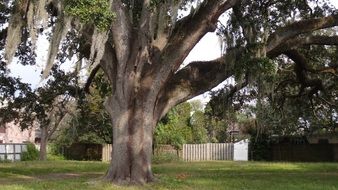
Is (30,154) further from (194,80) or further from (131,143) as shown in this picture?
(131,143)

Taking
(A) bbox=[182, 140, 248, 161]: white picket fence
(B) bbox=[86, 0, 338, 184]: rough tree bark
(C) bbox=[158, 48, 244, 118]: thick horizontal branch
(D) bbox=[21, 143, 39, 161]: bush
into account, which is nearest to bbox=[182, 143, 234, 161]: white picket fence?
(A) bbox=[182, 140, 248, 161]: white picket fence

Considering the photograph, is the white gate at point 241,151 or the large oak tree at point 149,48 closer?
the large oak tree at point 149,48

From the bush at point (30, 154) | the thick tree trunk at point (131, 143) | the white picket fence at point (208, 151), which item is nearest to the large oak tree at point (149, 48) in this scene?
the thick tree trunk at point (131, 143)

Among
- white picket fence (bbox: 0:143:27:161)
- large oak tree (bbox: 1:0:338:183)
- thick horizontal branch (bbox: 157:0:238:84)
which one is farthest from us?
white picket fence (bbox: 0:143:27:161)

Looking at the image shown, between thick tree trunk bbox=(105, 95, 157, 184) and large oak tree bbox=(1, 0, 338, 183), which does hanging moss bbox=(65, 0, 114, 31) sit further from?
thick tree trunk bbox=(105, 95, 157, 184)

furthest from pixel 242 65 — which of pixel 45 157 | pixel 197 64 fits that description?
pixel 45 157

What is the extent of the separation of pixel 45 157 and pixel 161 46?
2597 cm

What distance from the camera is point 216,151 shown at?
4106cm

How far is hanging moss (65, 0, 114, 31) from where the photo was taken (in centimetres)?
1216

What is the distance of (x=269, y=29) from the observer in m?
17.8

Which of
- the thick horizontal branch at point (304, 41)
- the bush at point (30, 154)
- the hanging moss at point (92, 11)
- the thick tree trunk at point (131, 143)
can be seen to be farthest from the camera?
the bush at point (30, 154)

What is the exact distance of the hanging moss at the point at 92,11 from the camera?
39.9 ft

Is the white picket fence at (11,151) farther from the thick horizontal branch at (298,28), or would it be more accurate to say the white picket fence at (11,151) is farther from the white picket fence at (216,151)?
the thick horizontal branch at (298,28)

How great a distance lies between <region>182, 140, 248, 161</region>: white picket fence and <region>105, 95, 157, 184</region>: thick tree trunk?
23664mm
